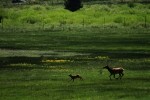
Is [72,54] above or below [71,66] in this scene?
below

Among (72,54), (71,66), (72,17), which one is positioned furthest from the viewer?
(72,17)

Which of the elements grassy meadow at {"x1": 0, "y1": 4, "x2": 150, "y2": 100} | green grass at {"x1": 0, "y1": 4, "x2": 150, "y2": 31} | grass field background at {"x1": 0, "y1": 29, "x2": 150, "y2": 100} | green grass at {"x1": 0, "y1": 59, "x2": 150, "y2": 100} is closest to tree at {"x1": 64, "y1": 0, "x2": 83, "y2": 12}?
green grass at {"x1": 0, "y1": 4, "x2": 150, "y2": 31}

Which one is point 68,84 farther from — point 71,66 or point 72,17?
point 72,17

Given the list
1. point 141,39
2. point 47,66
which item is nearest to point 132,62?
point 47,66

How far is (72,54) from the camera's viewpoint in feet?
222

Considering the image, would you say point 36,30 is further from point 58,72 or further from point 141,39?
point 58,72

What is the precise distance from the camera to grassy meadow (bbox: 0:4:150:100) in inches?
1576

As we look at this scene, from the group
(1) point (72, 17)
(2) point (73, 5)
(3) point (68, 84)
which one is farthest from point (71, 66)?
(2) point (73, 5)

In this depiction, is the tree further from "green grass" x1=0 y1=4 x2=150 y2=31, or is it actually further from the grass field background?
the grass field background

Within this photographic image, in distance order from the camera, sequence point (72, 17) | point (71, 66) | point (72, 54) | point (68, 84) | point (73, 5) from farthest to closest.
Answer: point (73, 5) < point (72, 17) < point (72, 54) < point (71, 66) < point (68, 84)

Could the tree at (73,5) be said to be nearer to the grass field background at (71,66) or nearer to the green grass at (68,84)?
the grass field background at (71,66)

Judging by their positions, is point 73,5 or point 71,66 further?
point 73,5

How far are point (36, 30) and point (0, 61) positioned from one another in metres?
52.4

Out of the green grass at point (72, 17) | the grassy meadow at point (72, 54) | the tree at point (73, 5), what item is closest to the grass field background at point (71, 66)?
the grassy meadow at point (72, 54)
